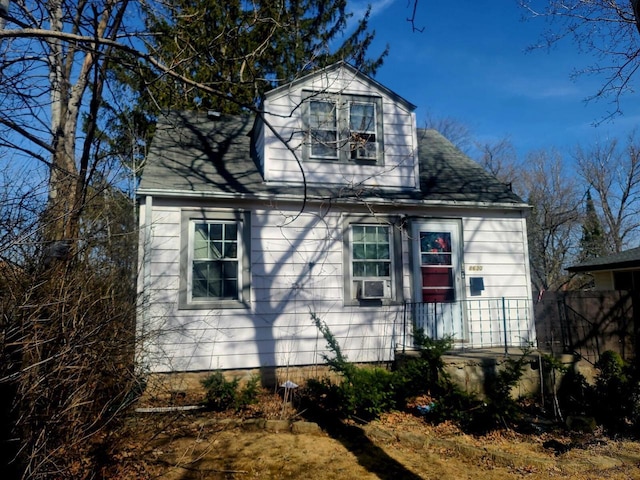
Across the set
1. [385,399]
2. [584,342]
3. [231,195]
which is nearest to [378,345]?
[385,399]

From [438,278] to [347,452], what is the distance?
13.9ft

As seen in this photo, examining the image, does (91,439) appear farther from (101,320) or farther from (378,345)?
(378,345)

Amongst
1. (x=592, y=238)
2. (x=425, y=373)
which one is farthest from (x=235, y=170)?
(x=592, y=238)

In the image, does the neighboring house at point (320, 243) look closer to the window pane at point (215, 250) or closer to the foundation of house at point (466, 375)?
the window pane at point (215, 250)

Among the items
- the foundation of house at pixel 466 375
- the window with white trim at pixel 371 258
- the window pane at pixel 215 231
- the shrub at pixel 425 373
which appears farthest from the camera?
the window with white trim at pixel 371 258

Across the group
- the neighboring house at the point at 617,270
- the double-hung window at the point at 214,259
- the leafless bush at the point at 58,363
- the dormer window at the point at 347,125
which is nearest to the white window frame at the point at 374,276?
the dormer window at the point at 347,125

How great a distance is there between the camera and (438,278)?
8516mm

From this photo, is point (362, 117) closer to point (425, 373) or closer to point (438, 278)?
point (438, 278)

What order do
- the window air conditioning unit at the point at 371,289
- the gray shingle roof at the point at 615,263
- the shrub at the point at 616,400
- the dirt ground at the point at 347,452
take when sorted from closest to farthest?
1. the dirt ground at the point at 347,452
2. the shrub at the point at 616,400
3. the window air conditioning unit at the point at 371,289
4. the gray shingle roof at the point at 615,263

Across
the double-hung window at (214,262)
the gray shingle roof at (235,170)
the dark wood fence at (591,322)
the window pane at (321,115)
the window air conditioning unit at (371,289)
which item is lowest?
the dark wood fence at (591,322)

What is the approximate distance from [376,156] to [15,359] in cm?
682

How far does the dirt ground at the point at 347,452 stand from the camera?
15.2 ft

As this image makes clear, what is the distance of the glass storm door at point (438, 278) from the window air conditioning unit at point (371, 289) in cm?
64

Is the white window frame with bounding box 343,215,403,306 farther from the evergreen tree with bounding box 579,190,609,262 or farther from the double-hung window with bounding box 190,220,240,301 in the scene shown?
the evergreen tree with bounding box 579,190,609,262
